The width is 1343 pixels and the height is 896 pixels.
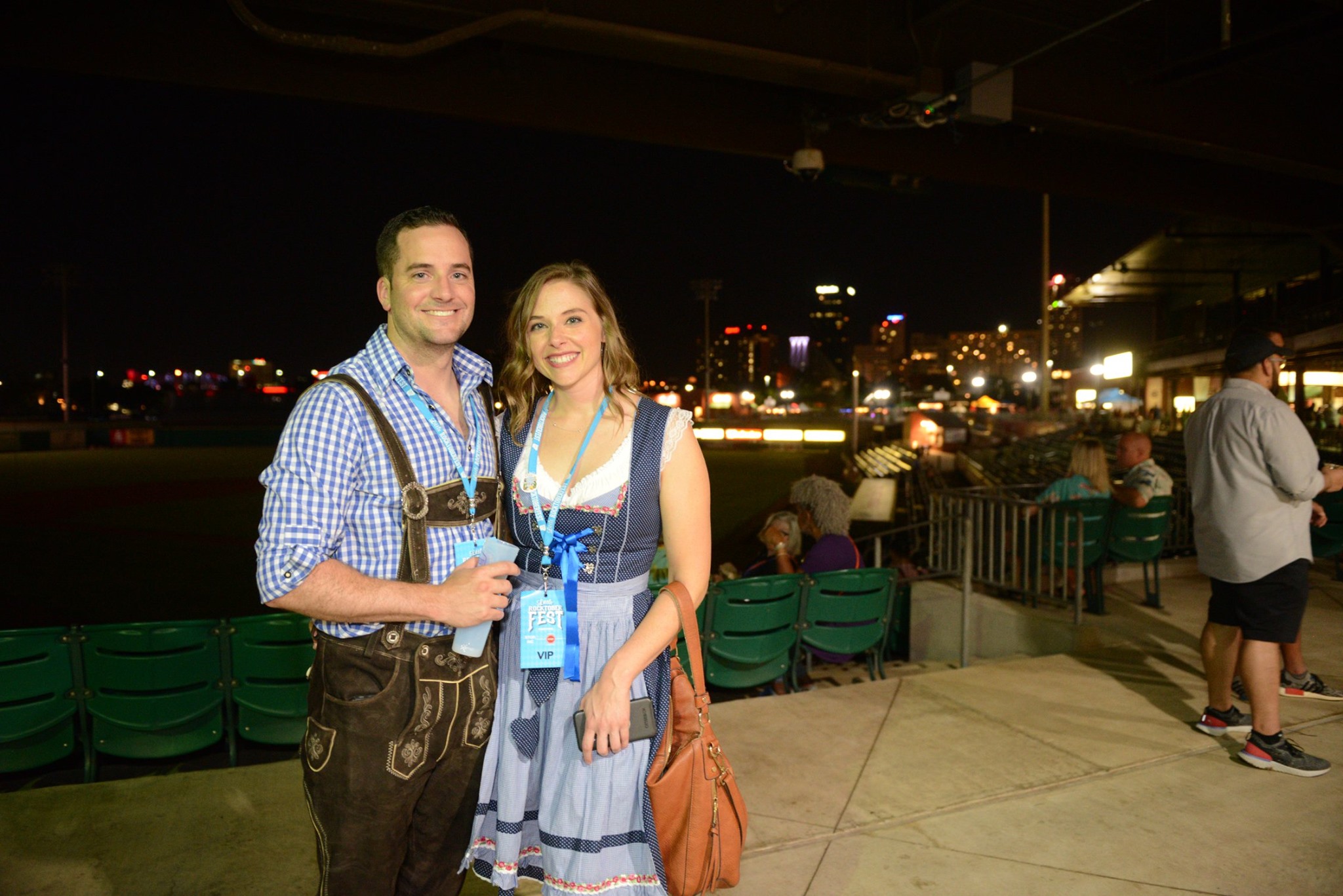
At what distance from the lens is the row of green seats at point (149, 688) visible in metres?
3.66

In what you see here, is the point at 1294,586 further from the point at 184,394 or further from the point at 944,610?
the point at 184,394

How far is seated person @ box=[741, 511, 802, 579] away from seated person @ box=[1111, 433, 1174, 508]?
2.90 meters

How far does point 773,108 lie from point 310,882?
29.1 ft

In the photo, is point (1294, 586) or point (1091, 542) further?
point (1091, 542)

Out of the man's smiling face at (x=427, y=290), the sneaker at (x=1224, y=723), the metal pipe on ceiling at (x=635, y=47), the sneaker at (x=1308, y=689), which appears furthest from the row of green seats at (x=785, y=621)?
the metal pipe on ceiling at (x=635, y=47)

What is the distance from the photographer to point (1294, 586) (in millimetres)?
3598

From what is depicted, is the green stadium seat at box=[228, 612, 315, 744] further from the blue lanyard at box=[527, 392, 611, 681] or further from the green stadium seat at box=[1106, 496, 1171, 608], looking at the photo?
the green stadium seat at box=[1106, 496, 1171, 608]

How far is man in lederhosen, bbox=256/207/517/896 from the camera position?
1.63m

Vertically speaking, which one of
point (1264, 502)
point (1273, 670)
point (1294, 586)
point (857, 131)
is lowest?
point (1273, 670)

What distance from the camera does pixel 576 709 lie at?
1.87m

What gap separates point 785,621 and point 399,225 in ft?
11.9

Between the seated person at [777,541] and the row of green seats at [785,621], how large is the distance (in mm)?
762

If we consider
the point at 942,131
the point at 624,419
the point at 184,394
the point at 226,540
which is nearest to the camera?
the point at 624,419

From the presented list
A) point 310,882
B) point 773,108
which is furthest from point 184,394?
point 310,882
